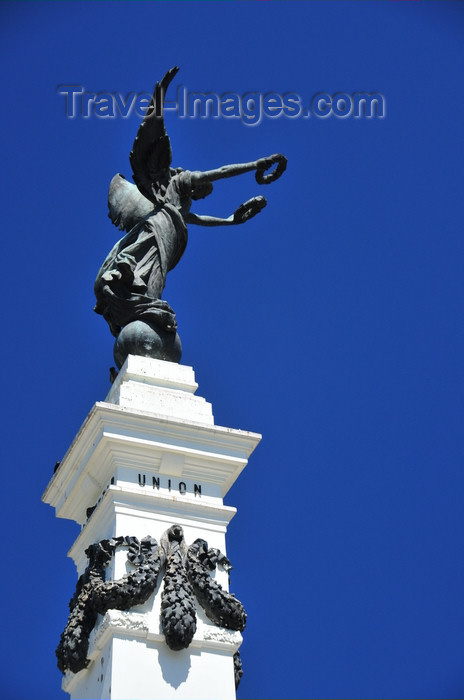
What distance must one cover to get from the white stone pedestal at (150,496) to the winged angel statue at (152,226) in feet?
1.57

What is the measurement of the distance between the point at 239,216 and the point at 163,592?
6.38m

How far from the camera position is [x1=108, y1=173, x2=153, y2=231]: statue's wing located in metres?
17.8

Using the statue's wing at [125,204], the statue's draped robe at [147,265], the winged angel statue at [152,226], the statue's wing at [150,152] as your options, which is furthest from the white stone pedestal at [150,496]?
the statue's wing at [150,152]

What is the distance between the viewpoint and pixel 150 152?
1722 cm

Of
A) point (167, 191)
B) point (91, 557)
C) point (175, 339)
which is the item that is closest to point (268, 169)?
point (167, 191)

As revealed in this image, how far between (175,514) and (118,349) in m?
2.59

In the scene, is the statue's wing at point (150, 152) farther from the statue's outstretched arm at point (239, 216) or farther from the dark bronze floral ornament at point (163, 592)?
the dark bronze floral ornament at point (163, 592)

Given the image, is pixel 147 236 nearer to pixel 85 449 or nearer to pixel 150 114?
pixel 150 114

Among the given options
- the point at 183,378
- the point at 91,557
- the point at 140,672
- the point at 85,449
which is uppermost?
the point at 183,378

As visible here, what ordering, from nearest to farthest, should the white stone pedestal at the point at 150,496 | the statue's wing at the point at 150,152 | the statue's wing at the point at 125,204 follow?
the white stone pedestal at the point at 150,496 → the statue's wing at the point at 150,152 → the statue's wing at the point at 125,204

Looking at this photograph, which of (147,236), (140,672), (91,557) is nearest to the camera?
(140,672)

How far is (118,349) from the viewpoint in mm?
16297

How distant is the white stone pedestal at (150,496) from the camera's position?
44.4ft

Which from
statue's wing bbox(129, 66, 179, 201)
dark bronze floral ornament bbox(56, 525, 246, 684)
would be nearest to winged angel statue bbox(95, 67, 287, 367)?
statue's wing bbox(129, 66, 179, 201)
